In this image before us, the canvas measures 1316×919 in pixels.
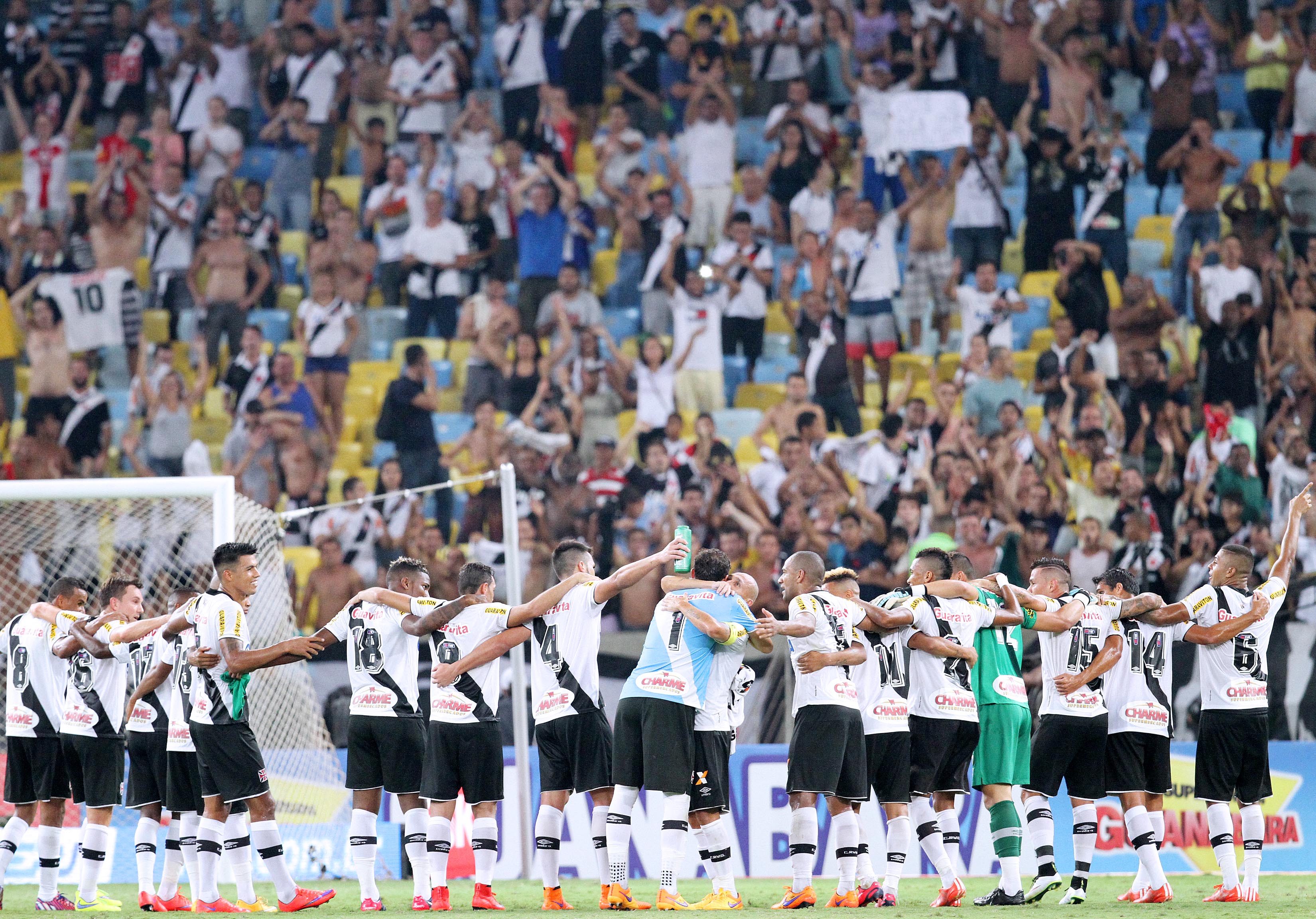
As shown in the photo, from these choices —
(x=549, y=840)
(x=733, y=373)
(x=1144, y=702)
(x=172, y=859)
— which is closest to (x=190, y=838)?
(x=172, y=859)

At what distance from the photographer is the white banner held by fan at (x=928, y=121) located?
21.6 meters

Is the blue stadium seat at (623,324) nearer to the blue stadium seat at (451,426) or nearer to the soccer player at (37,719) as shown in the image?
the blue stadium seat at (451,426)

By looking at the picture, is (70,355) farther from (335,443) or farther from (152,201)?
(335,443)

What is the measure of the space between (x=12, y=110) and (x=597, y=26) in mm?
8515

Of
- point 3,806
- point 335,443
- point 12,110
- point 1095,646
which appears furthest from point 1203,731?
point 12,110

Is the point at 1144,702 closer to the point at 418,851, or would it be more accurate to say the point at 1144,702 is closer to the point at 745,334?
the point at 418,851

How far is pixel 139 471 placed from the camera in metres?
20.1

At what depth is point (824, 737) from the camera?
35.1ft

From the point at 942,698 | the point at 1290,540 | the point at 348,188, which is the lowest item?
the point at 942,698

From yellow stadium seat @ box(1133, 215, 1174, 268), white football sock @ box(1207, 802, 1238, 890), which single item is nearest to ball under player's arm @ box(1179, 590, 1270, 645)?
white football sock @ box(1207, 802, 1238, 890)

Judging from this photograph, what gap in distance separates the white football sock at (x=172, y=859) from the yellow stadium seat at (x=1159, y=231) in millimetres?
14393

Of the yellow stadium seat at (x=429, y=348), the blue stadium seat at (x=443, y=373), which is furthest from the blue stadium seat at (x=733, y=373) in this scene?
the yellow stadium seat at (x=429, y=348)

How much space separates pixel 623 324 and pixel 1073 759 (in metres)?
11.0

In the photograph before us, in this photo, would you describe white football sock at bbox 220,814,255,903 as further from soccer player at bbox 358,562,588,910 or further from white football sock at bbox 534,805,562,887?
white football sock at bbox 534,805,562,887
